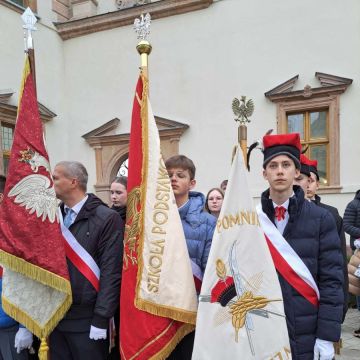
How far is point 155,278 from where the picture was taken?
2451 millimetres

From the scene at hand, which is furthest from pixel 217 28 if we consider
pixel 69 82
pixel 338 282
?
pixel 338 282

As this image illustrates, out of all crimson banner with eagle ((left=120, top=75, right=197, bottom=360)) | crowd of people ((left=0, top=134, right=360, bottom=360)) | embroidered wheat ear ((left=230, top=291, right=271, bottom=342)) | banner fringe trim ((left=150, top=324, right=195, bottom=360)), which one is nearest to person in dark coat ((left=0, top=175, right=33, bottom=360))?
crowd of people ((left=0, top=134, right=360, bottom=360))

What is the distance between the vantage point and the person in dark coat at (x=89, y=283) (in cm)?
258

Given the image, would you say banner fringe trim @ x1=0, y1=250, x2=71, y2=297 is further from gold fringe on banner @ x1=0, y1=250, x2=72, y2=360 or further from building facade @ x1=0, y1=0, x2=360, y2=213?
building facade @ x1=0, y1=0, x2=360, y2=213

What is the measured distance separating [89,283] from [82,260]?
0.14 meters

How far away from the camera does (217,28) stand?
32.6 feet

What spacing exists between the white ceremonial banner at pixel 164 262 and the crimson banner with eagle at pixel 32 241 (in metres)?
0.50

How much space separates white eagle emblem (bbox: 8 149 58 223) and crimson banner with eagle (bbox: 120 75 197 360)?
50 centimetres

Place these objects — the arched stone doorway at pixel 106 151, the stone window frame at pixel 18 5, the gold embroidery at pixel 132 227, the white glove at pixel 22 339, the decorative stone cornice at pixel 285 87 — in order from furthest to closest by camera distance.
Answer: the arched stone doorway at pixel 106 151 < the stone window frame at pixel 18 5 < the decorative stone cornice at pixel 285 87 < the white glove at pixel 22 339 < the gold embroidery at pixel 132 227

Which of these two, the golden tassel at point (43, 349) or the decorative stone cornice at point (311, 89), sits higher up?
the decorative stone cornice at point (311, 89)

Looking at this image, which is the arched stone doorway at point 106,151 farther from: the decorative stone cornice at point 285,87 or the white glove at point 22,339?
the white glove at point 22,339

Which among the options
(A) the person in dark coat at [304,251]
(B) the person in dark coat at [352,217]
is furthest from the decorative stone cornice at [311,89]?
(A) the person in dark coat at [304,251]

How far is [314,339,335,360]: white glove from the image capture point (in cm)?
212

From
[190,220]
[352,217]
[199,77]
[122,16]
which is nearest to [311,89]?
[199,77]
